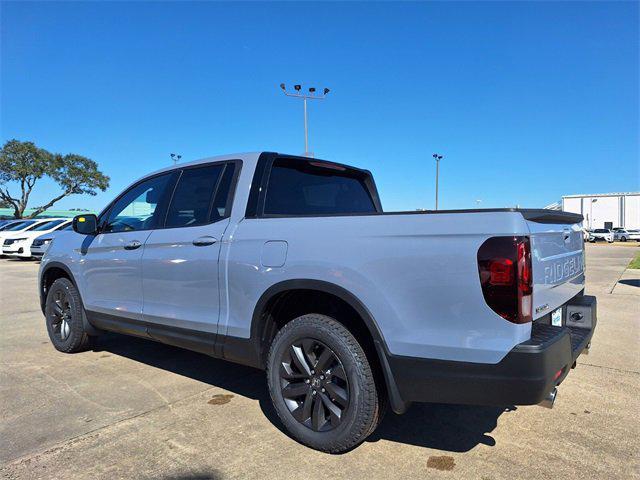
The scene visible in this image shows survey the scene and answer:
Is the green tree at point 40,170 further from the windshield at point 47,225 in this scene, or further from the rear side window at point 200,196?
the rear side window at point 200,196

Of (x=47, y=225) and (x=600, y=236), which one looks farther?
(x=600, y=236)

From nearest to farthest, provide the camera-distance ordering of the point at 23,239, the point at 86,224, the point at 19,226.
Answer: the point at 86,224 → the point at 23,239 → the point at 19,226

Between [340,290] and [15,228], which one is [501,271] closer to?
[340,290]

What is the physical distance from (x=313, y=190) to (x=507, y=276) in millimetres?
2045

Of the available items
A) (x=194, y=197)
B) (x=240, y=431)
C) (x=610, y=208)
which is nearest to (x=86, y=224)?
(x=194, y=197)

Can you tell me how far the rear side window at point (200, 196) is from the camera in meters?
3.64

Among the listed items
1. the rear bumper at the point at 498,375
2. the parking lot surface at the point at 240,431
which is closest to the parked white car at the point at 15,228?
the parking lot surface at the point at 240,431

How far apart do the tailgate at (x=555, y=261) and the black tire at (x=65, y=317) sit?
14.4 ft

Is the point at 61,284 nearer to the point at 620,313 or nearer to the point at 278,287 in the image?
the point at 278,287

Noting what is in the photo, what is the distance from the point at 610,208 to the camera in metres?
68.6

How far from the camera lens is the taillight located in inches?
88.6

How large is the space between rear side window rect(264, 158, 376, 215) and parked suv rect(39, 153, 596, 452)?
0.01 meters

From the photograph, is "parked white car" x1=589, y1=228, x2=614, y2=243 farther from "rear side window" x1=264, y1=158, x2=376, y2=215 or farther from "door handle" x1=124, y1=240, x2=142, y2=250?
"door handle" x1=124, y1=240, x2=142, y2=250

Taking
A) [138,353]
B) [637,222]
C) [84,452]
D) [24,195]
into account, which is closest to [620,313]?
[138,353]
